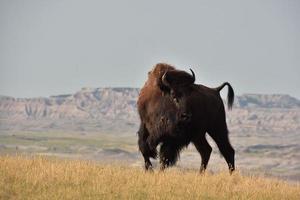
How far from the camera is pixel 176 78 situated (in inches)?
800

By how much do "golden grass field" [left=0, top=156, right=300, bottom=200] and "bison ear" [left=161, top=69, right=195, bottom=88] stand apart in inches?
110

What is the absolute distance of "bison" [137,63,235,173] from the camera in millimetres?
19578

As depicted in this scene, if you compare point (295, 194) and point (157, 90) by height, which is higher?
point (157, 90)

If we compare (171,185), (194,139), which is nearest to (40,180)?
(171,185)

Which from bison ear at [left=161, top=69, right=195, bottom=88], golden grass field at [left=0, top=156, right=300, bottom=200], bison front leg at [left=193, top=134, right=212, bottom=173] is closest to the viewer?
golden grass field at [left=0, top=156, right=300, bottom=200]

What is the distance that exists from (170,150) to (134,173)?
226 centimetres

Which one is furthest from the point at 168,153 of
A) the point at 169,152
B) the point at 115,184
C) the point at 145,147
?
the point at 115,184

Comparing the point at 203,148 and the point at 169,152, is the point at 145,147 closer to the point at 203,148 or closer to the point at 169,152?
the point at 169,152

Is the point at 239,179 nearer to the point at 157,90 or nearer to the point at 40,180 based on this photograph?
the point at 157,90

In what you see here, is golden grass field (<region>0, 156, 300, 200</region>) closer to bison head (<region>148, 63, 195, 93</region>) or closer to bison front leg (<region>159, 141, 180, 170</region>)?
bison front leg (<region>159, 141, 180, 170</region>)

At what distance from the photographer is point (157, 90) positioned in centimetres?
2022

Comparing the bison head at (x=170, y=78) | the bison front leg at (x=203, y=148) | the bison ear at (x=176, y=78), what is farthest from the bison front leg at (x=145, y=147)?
the bison front leg at (x=203, y=148)

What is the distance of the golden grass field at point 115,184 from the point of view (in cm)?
1455

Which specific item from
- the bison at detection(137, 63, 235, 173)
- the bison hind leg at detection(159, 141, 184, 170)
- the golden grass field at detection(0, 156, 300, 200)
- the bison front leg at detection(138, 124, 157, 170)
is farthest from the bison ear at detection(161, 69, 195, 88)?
the golden grass field at detection(0, 156, 300, 200)
